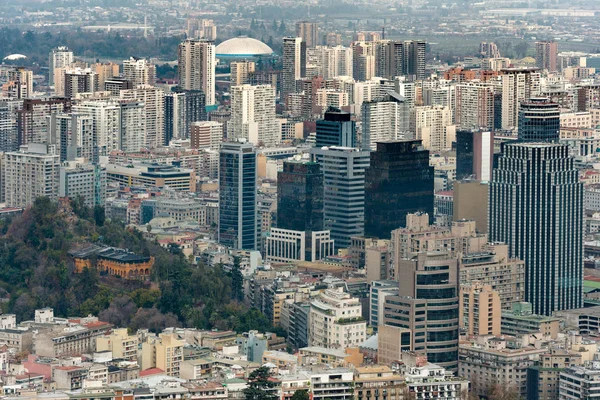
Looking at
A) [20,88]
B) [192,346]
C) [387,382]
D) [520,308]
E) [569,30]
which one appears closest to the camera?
[387,382]

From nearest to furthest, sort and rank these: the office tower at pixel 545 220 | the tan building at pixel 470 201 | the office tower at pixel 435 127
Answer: the office tower at pixel 545 220, the tan building at pixel 470 201, the office tower at pixel 435 127

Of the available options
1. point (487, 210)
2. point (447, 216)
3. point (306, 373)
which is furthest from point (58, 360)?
point (447, 216)

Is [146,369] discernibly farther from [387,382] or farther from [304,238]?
[304,238]

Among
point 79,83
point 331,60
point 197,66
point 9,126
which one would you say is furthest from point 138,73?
point 9,126

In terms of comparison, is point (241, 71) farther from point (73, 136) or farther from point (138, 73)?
point (73, 136)

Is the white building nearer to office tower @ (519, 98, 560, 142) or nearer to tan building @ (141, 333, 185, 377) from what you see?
tan building @ (141, 333, 185, 377)

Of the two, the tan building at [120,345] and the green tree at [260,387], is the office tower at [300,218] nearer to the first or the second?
the tan building at [120,345]

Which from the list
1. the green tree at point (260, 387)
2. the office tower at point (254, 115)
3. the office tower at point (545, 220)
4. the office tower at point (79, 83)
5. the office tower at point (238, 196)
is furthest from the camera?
the office tower at point (79, 83)

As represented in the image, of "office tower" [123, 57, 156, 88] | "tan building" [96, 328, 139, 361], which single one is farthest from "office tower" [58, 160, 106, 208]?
"office tower" [123, 57, 156, 88]

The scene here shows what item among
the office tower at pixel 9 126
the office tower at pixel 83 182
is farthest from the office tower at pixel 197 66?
the office tower at pixel 83 182
